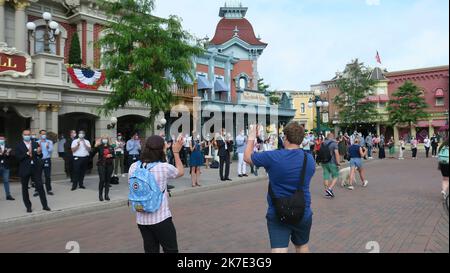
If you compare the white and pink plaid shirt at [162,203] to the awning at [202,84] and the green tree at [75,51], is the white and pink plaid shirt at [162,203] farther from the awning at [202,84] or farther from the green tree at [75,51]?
the awning at [202,84]

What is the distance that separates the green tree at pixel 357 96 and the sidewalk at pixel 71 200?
25.4 metres

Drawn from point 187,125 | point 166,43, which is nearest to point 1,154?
point 166,43

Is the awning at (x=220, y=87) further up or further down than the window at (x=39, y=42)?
further down

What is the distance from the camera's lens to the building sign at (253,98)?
26.8 m

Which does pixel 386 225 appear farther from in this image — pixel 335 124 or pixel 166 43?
pixel 335 124

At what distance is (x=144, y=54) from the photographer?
11.8 metres

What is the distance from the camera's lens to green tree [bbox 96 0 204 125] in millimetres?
11945

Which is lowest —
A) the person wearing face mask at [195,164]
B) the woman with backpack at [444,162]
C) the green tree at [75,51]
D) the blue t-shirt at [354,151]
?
the person wearing face mask at [195,164]

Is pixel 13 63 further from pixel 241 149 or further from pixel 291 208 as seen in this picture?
pixel 291 208

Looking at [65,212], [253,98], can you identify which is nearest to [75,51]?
[65,212]

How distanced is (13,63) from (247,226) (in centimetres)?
1131

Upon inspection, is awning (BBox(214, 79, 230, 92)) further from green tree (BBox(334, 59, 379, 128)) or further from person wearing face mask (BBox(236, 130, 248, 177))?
green tree (BBox(334, 59, 379, 128))

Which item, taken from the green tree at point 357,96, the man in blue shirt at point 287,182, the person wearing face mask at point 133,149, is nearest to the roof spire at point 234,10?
the man in blue shirt at point 287,182

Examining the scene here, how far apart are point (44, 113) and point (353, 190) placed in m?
11.4
